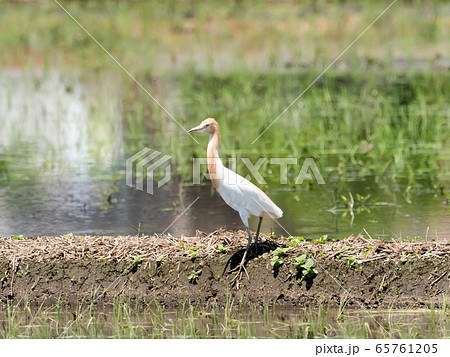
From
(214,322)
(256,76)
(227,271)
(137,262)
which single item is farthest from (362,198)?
(256,76)

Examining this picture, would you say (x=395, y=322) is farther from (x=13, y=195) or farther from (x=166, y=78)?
(x=166, y=78)

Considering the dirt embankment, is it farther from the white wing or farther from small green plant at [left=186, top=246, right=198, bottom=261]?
the white wing

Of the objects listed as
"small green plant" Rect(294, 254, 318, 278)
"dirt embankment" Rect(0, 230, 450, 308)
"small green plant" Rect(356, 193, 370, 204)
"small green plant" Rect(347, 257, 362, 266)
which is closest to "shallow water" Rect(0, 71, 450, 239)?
"small green plant" Rect(356, 193, 370, 204)

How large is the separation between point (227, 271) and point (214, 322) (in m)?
0.55

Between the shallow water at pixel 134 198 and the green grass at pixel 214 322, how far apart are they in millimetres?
1679

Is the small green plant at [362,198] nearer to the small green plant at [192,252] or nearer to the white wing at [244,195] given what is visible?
the white wing at [244,195]

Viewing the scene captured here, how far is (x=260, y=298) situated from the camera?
569 centimetres

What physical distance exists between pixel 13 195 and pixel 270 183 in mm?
2881

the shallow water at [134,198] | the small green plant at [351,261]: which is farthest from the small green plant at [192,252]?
the shallow water at [134,198]

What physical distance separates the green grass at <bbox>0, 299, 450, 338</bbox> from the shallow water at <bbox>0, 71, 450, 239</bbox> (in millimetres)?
1679

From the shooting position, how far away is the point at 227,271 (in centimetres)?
582

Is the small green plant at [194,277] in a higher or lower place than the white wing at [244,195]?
lower

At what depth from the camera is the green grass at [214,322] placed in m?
5.04

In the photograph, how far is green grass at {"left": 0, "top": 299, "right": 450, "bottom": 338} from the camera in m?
5.04
